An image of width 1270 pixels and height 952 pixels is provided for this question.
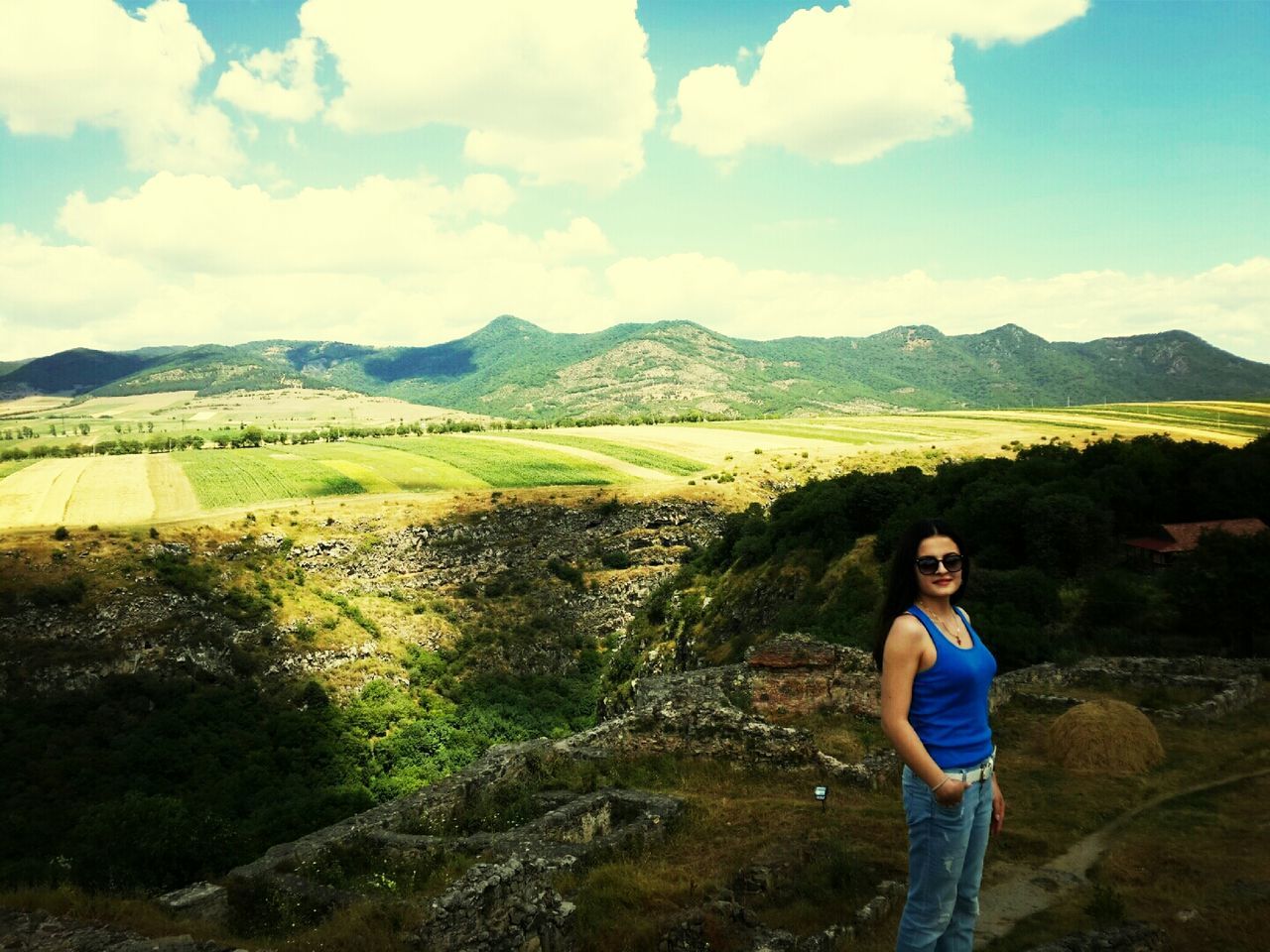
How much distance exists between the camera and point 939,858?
570 cm

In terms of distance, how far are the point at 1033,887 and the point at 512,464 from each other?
99166 millimetres

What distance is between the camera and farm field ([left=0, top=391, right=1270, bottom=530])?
8088 centimetres

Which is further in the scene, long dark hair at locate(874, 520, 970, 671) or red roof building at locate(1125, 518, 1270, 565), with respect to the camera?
red roof building at locate(1125, 518, 1270, 565)

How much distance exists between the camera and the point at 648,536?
85.8 metres

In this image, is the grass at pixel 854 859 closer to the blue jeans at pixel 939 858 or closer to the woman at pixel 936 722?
the blue jeans at pixel 939 858

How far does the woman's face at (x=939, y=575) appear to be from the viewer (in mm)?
5676

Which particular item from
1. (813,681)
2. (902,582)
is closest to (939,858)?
(902,582)

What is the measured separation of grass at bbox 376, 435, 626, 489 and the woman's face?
9080cm

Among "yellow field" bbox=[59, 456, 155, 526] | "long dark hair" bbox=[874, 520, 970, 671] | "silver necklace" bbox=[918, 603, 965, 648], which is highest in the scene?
"long dark hair" bbox=[874, 520, 970, 671]

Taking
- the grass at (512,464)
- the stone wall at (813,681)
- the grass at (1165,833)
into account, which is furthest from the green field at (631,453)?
the grass at (1165,833)

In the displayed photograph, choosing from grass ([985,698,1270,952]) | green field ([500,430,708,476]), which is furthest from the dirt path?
green field ([500,430,708,476])

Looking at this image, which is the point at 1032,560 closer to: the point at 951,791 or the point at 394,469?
the point at 951,791

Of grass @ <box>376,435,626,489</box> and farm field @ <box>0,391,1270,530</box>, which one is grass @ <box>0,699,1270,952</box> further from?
grass @ <box>376,435,626,489</box>

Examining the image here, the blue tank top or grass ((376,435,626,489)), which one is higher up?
the blue tank top
